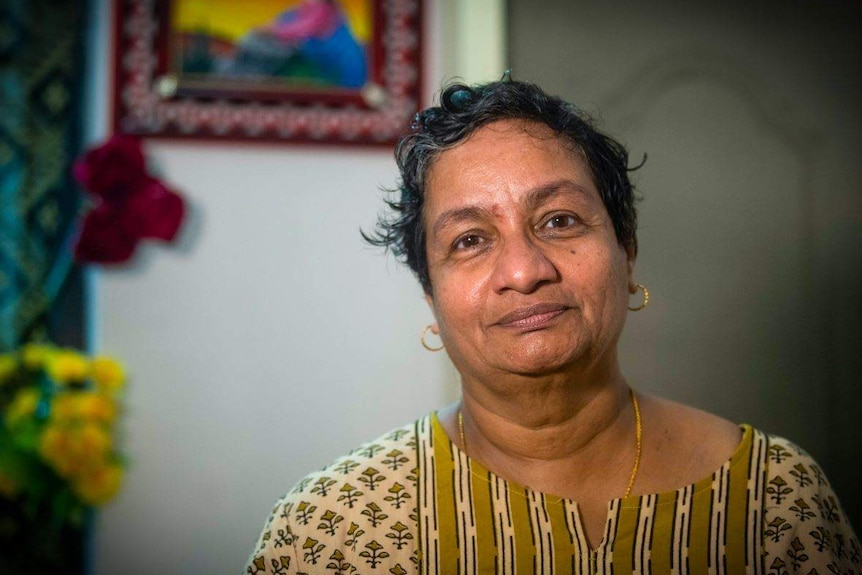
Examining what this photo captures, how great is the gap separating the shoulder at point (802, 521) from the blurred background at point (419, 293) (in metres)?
0.80

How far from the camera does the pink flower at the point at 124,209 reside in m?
1.88

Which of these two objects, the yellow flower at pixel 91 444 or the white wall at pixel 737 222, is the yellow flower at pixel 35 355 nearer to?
the yellow flower at pixel 91 444

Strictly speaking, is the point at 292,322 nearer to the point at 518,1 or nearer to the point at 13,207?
the point at 13,207

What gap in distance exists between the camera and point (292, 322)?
204 cm

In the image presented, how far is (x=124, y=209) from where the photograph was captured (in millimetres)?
1936

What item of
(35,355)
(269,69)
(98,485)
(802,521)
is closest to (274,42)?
(269,69)

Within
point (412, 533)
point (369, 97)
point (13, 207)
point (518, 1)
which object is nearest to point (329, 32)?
point (369, 97)

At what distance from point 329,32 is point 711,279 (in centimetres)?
126

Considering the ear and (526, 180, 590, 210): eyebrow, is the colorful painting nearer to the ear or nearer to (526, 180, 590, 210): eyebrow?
the ear

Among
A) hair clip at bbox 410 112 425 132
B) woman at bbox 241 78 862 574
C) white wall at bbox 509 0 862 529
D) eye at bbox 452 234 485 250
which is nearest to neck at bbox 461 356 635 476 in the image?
woman at bbox 241 78 862 574

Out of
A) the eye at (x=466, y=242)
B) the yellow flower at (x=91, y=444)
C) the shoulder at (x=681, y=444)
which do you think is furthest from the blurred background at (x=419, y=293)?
the eye at (x=466, y=242)

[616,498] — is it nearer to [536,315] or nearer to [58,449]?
[536,315]

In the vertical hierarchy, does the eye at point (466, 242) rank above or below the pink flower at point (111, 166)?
below

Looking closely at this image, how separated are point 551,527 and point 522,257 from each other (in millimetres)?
412
